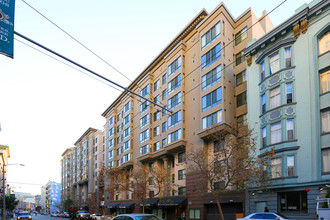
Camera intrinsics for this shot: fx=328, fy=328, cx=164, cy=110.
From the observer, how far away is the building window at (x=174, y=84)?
4645 cm

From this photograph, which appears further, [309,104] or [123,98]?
[123,98]

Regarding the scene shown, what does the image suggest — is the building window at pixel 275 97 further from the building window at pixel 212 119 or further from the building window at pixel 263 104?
the building window at pixel 212 119

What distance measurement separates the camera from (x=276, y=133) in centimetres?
2894

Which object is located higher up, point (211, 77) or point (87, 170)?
point (211, 77)

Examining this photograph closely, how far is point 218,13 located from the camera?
1527 inches

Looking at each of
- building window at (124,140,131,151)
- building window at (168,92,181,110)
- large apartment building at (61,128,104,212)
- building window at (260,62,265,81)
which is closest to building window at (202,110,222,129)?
building window at (260,62,265,81)

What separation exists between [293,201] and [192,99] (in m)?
20.2

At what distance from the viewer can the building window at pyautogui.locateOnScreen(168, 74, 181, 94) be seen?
152 feet

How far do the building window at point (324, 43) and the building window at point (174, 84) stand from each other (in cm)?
2191

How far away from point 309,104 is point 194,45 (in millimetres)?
21013

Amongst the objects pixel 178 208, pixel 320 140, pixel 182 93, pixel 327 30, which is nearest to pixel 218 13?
pixel 182 93

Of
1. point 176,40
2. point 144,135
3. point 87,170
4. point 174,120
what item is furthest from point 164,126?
point 87,170

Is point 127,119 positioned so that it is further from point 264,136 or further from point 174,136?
point 264,136

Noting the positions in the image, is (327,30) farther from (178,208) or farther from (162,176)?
(178,208)
